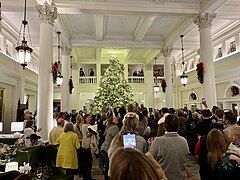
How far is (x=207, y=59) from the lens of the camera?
8562mm

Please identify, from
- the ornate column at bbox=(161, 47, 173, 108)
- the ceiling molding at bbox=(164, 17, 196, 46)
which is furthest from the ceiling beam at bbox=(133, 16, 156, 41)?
the ornate column at bbox=(161, 47, 173, 108)

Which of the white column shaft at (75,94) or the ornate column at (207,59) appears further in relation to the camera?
the white column shaft at (75,94)

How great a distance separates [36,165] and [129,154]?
4.41 metres

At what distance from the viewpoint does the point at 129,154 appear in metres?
1.02

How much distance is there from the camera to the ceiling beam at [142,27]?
10336 millimetres

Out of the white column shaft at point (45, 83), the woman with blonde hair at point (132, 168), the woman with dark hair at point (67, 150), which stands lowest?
the woman with dark hair at point (67, 150)

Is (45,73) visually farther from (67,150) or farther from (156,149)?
(156,149)

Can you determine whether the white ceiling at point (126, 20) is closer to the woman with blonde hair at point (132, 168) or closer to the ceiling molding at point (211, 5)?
the ceiling molding at point (211, 5)

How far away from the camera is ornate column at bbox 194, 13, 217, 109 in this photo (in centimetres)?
854

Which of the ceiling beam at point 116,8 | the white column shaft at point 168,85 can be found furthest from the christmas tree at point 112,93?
the ceiling beam at point 116,8

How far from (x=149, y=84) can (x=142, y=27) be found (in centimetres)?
882

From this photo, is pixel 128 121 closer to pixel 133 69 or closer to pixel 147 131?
pixel 147 131

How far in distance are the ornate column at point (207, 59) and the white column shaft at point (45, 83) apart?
5.32 m

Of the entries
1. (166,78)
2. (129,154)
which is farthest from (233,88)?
(129,154)
